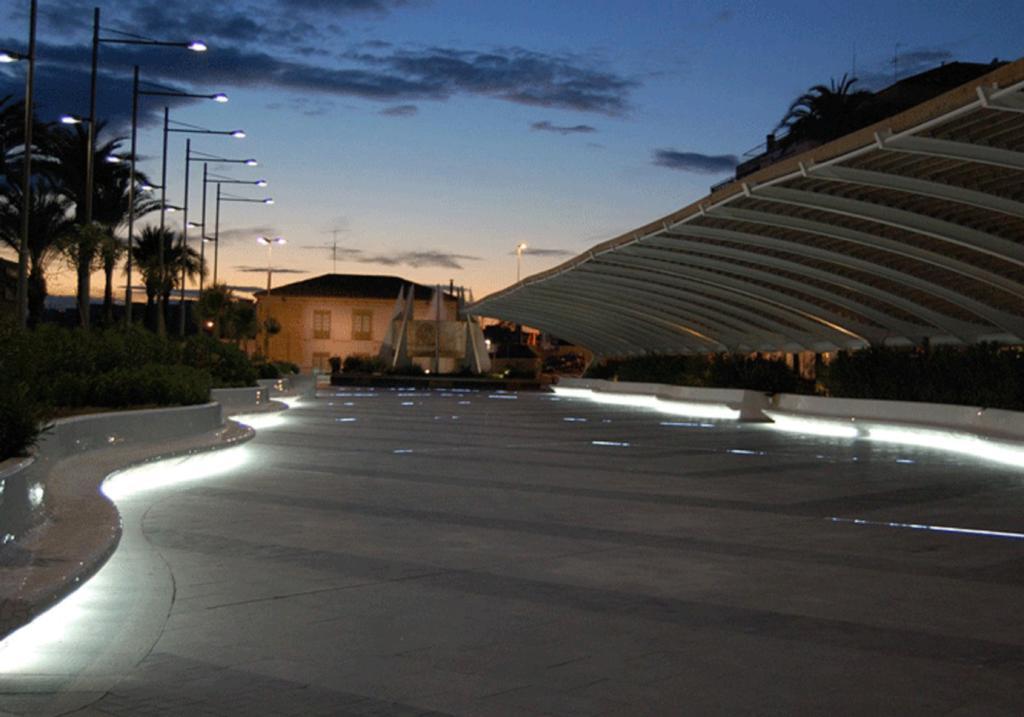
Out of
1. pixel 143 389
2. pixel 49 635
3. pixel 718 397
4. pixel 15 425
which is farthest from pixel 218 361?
pixel 49 635

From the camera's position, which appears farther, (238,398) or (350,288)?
(350,288)

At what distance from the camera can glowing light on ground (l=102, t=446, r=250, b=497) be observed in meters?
12.8

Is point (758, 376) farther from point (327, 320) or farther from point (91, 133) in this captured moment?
point (327, 320)

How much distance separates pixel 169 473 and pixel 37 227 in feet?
105

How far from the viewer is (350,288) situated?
104 metres

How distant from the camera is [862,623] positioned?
23.4 feet

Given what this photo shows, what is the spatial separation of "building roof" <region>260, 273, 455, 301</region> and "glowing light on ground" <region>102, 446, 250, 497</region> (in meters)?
84.1

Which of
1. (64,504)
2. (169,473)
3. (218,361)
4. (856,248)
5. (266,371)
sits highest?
(856,248)

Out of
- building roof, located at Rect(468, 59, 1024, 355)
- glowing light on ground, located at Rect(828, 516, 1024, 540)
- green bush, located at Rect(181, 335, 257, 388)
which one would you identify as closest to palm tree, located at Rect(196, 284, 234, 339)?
building roof, located at Rect(468, 59, 1024, 355)

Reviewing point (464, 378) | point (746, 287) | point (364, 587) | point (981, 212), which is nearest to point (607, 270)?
point (746, 287)

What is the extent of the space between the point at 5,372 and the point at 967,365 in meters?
20.6

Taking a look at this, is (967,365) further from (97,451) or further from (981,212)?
(97,451)

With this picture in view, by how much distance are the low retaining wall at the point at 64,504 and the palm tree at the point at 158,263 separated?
2246 centimetres

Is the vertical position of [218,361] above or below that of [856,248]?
below
